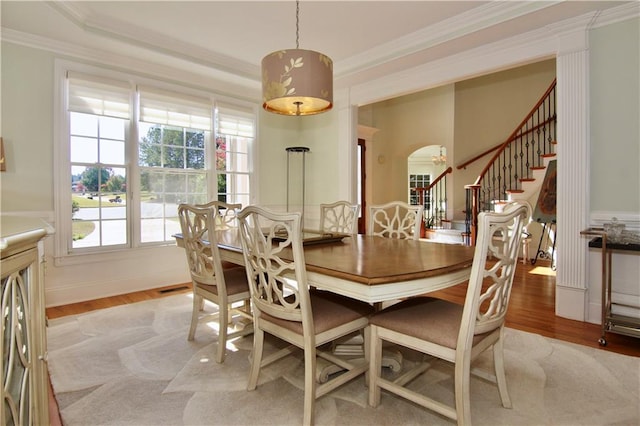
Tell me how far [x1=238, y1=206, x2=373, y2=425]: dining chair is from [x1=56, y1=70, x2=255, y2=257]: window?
9.09ft

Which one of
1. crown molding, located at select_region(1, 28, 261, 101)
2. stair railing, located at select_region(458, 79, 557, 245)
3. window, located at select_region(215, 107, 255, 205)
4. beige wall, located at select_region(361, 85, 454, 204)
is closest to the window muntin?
crown molding, located at select_region(1, 28, 261, 101)

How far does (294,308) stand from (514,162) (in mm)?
6523

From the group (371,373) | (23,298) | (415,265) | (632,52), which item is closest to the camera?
(23,298)

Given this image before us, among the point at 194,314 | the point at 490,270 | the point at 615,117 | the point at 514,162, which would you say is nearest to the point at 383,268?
the point at 490,270

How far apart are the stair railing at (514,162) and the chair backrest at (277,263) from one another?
15.9ft

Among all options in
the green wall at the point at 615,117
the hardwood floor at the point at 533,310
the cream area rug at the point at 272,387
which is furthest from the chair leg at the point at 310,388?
the green wall at the point at 615,117

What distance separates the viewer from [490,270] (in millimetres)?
1553

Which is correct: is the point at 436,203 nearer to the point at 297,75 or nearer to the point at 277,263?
the point at 297,75

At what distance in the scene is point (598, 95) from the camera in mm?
2916

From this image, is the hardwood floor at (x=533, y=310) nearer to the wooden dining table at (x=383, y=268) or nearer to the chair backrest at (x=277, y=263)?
the chair backrest at (x=277, y=263)

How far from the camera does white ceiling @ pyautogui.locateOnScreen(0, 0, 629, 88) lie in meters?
2.97

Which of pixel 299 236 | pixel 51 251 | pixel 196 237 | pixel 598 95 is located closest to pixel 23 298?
pixel 299 236

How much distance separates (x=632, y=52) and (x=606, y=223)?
138 cm

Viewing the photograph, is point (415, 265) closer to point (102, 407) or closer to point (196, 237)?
point (196, 237)
